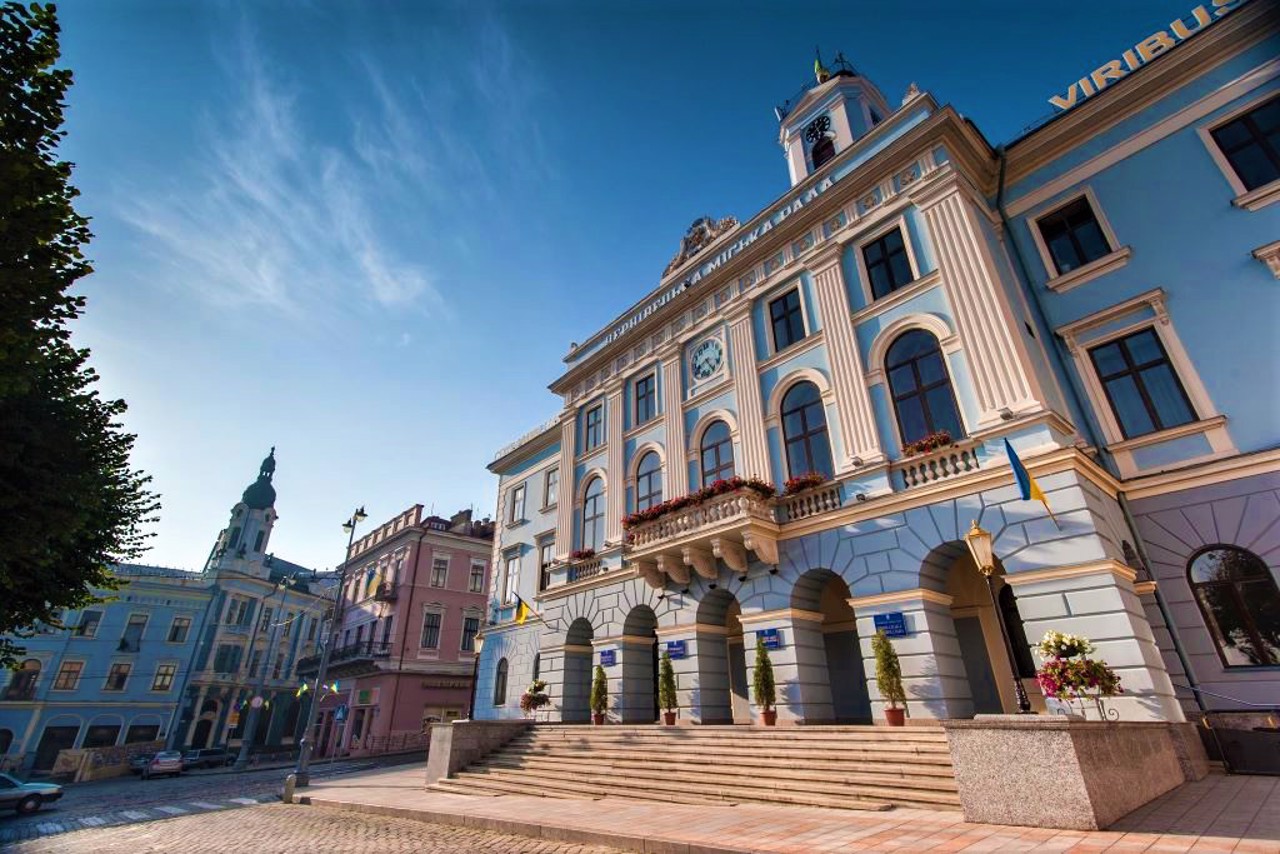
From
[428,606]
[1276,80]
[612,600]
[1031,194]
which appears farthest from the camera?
[428,606]

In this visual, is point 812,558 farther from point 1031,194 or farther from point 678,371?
point 1031,194

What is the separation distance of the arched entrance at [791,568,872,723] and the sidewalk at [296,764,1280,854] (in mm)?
4502

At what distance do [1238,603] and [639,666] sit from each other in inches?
592

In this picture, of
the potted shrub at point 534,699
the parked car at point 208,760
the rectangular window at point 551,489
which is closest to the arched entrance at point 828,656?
the potted shrub at point 534,699

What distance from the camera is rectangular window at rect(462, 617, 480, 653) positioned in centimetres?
4191

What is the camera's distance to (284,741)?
53.5 m

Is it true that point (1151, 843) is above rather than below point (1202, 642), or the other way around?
below

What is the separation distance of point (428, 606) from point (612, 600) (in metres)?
24.6

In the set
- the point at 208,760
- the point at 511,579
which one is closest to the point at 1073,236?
the point at 511,579

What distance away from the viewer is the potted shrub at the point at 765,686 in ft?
48.0

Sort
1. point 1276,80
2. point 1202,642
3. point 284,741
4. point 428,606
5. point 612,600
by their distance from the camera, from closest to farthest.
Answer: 1. point 1202,642
2. point 1276,80
3. point 612,600
4. point 428,606
5. point 284,741

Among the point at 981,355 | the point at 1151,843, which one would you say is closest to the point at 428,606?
the point at 981,355

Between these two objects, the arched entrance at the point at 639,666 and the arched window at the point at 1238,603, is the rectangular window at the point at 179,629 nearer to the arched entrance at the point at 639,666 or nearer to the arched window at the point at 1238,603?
the arched entrance at the point at 639,666

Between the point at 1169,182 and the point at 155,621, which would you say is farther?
the point at 155,621
